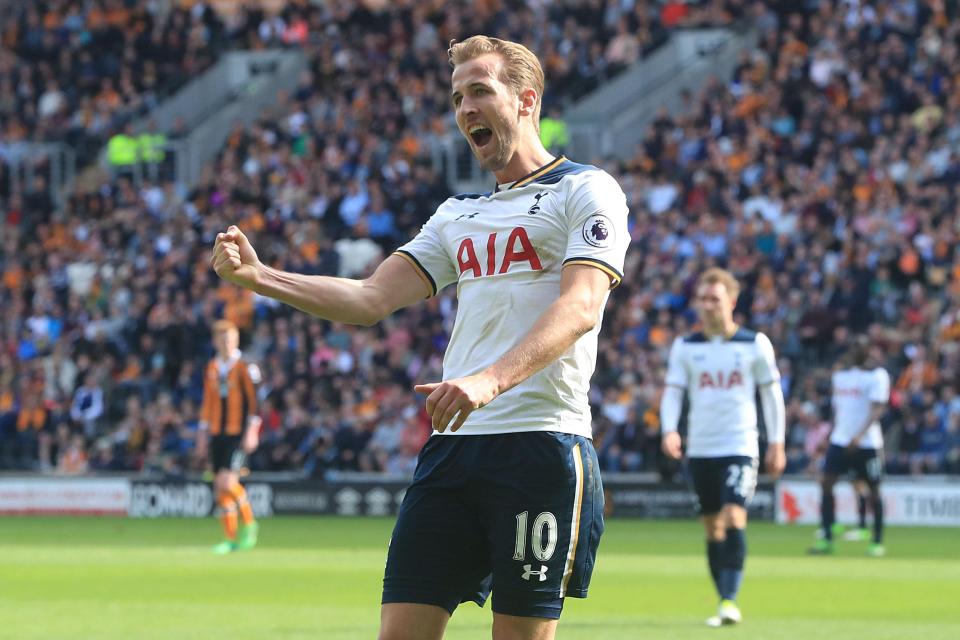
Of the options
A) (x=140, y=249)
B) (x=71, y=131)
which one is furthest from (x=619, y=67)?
(x=71, y=131)

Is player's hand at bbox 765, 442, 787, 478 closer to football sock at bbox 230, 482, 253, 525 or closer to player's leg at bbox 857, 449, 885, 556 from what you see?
player's leg at bbox 857, 449, 885, 556

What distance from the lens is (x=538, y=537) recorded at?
18.6ft

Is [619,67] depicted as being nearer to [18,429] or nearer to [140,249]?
[140,249]

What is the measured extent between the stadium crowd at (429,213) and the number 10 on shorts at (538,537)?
1912cm

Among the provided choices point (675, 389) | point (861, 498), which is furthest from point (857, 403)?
point (675, 389)

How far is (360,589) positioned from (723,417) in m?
3.87

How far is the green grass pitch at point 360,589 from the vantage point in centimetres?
1194

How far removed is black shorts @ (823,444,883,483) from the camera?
19.8 metres

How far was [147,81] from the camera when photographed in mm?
38875

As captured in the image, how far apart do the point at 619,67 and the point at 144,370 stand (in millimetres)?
10731

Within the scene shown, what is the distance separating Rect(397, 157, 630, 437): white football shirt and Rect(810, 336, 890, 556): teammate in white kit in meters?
14.2

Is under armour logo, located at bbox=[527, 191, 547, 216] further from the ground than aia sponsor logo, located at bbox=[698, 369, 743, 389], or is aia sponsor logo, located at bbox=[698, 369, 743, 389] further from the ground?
under armour logo, located at bbox=[527, 191, 547, 216]

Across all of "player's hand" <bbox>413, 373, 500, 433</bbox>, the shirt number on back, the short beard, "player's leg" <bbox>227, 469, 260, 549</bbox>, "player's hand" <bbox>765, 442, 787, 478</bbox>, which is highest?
the short beard

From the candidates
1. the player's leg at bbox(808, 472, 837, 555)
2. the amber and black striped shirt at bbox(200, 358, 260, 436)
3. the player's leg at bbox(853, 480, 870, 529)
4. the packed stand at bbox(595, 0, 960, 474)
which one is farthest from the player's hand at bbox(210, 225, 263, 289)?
the packed stand at bbox(595, 0, 960, 474)
